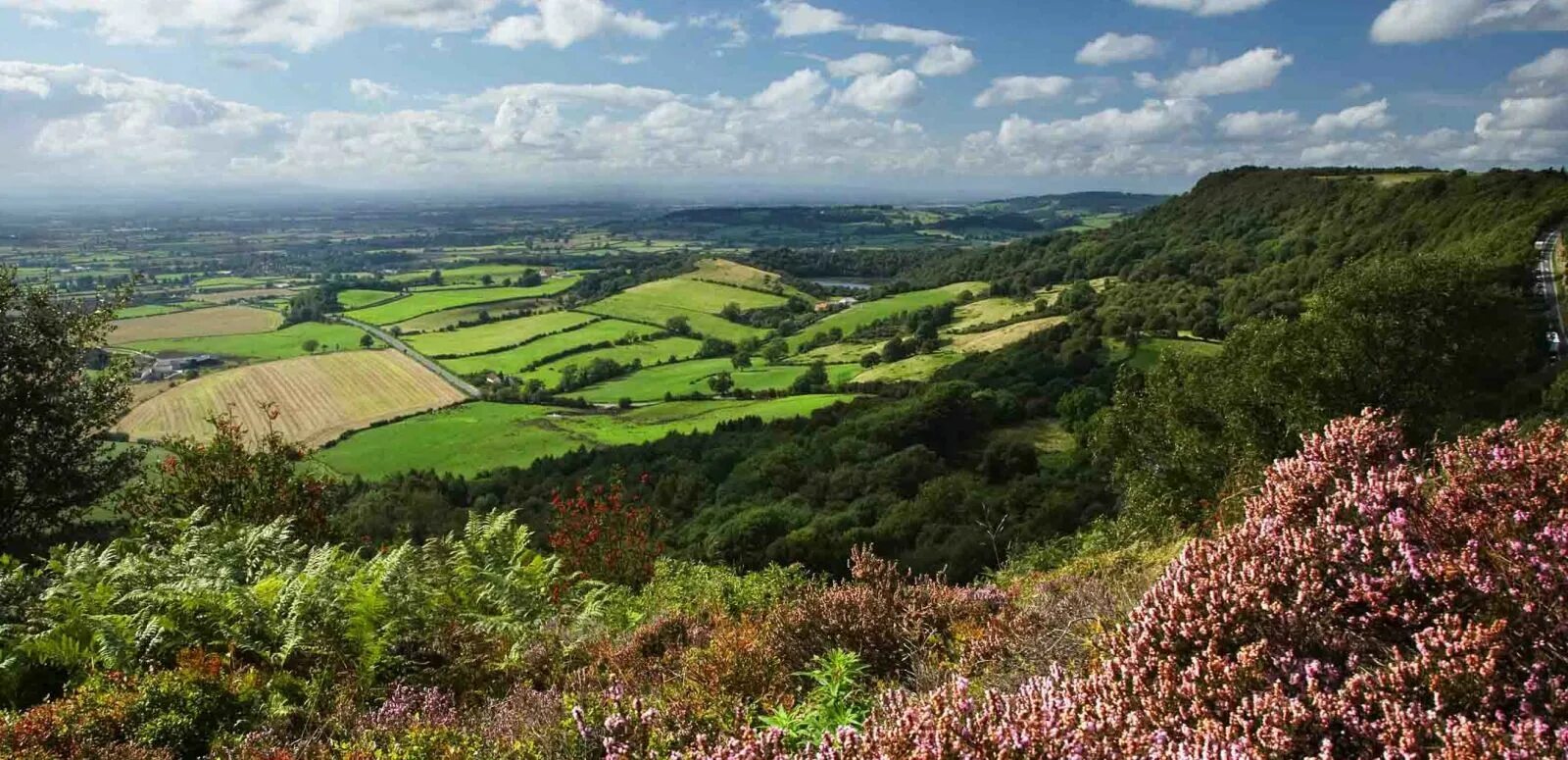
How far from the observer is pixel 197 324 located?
9488 centimetres

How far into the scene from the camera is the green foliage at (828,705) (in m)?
4.08

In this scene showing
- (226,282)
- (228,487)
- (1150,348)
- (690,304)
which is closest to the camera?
(228,487)

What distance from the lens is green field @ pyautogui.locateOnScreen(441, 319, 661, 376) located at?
3282 inches

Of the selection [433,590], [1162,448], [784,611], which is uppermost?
[784,611]

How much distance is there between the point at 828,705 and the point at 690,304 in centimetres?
11499

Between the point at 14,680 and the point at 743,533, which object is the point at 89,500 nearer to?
the point at 14,680

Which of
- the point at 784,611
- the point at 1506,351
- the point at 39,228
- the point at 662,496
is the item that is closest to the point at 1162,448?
the point at 1506,351

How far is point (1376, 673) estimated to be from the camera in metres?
2.95

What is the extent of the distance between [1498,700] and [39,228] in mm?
217612

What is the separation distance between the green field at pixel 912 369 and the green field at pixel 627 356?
2299 centimetres

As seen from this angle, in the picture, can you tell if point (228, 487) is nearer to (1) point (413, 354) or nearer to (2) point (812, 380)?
(2) point (812, 380)

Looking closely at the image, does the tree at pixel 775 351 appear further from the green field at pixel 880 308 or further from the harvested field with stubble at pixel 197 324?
the harvested field with stubble at pixel 197 324

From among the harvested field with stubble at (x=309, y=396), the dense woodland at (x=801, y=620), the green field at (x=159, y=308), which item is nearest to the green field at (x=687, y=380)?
the harvested field with stubble at (x=309, y=396)

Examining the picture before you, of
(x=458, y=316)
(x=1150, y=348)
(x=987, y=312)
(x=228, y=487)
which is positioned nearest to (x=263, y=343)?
(x=458, y=316)
